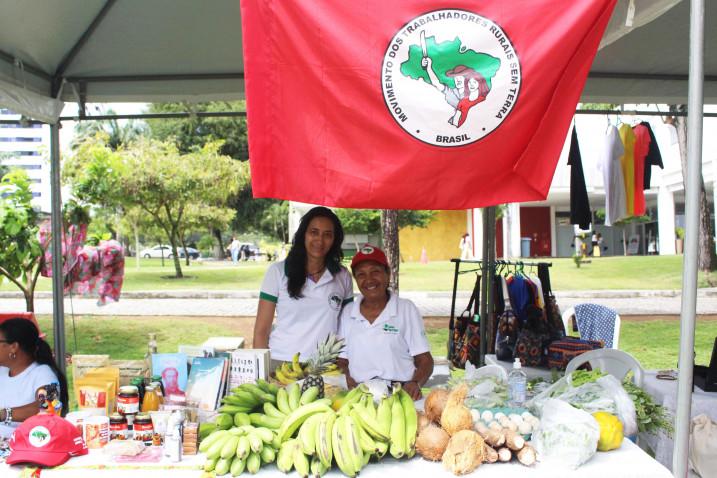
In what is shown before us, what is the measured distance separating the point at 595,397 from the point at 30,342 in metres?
2.98

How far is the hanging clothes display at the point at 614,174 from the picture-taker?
585 centimetres

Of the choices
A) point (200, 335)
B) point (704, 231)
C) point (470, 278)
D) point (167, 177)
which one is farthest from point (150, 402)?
point (470, 278)

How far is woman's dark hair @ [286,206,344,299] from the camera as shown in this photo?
3.55 metres

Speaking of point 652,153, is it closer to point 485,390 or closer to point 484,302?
point 484,302

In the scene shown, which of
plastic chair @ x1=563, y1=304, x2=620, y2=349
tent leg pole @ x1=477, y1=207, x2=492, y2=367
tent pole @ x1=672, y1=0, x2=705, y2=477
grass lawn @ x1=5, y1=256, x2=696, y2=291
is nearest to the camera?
tent pole @ x1=672, y1=0, x2=705, y2=477

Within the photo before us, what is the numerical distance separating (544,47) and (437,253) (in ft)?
94.7

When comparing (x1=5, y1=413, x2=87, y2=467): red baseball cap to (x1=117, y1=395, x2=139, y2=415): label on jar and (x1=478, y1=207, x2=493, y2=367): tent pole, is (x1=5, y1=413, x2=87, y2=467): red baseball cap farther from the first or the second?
(x1=478, y1=207, x2=493, y2=367): tent pole

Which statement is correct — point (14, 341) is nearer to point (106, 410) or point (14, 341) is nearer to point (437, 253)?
point (106, 410)

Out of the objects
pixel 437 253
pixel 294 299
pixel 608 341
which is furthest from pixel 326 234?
pixel 437 253

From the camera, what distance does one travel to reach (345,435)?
2203 millimetres

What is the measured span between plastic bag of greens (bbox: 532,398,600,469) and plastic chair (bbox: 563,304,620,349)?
146 inches

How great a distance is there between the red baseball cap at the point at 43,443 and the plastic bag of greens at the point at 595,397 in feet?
6.28

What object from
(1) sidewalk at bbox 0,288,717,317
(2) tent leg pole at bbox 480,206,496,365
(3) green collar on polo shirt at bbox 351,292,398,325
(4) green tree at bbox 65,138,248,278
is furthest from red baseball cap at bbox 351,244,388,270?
(4) green tree at bbox 65,138,248,278

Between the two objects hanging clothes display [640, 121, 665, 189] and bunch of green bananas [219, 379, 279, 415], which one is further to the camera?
hanging clothes display [640, 121, 665, 189]
